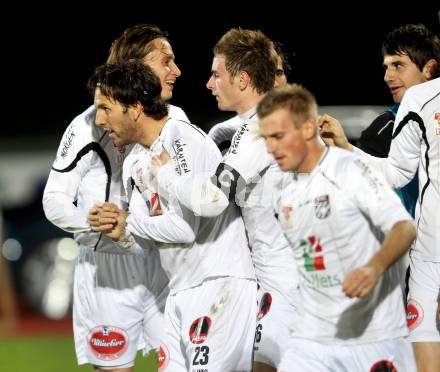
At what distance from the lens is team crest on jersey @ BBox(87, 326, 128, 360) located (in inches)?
255

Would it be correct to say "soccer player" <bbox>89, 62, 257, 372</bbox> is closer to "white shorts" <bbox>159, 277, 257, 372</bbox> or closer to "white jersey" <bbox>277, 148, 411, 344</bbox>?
"white shorts" <bbox>159, 277, 257, 372</bbox>

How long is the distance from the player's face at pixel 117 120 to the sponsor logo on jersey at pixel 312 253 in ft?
4.68

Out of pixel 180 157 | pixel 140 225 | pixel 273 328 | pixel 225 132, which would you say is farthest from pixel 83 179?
pixel 273 328

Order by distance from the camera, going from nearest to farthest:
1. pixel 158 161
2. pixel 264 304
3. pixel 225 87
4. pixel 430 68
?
pixel 158 161, pixel 264 304, pixel 225 87, pixel 430 68

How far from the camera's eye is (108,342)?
6477 mm

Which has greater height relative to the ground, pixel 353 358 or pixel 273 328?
pixel 353 358

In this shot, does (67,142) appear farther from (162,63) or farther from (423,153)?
(423,153)

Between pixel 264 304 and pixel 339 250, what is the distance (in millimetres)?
1350

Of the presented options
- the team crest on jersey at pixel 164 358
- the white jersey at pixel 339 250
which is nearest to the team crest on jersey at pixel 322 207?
the white jersey at pixel 339 250

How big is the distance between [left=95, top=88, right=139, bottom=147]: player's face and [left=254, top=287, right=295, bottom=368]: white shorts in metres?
1.26

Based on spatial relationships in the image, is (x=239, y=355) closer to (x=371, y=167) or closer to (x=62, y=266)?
(x=371, y=167)

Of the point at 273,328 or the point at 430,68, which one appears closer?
the point at 273,328

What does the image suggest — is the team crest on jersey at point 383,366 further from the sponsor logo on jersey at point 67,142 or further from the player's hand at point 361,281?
the sponsor logo on jersey at point 67,142

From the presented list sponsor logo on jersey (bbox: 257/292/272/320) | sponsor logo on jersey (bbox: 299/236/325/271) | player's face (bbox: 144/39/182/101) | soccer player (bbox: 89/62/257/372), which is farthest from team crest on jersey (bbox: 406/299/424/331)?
player's face (bbox: 144/39/182/101)
